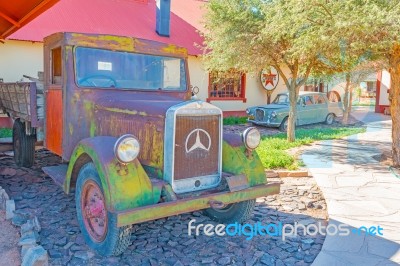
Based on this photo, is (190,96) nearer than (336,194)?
Yes

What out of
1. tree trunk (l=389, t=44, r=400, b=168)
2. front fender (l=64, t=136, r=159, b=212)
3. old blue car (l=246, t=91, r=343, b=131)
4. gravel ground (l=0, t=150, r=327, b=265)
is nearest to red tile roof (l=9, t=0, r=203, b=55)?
old blue car (l=246, t=91, r=343, b=131)

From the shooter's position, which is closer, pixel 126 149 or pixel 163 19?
pixel 126 149

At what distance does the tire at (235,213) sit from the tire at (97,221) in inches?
52.0

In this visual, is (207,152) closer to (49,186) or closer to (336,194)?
(336,194)

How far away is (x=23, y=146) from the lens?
6172 millimetres

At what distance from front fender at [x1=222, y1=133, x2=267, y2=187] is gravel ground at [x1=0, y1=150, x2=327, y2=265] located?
2.20ft

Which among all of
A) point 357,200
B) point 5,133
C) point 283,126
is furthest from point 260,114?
point 357,200

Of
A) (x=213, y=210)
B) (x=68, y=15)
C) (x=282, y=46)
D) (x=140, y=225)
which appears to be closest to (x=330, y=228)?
(x=213, y=210)

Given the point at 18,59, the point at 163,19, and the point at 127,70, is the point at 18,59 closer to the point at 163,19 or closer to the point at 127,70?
the point at 163,19

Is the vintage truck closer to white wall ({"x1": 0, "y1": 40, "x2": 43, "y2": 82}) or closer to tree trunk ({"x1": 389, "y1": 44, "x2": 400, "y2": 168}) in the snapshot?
tree trunk ({"x1": 389, "y1": 44, "x2": 400, "y2": 168})

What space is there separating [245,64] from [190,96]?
15.8 ft

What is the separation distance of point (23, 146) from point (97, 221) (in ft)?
11.2

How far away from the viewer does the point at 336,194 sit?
17.4 feet

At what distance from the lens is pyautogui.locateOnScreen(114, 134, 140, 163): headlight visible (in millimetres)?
3025
